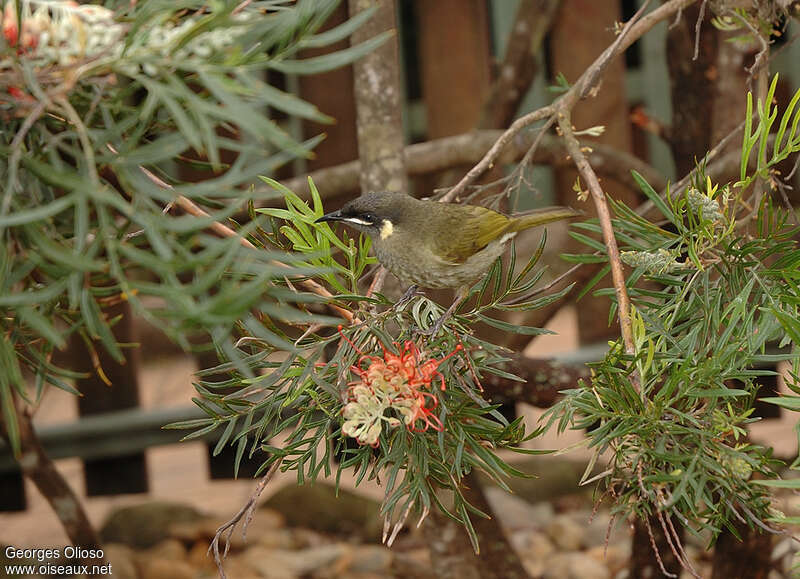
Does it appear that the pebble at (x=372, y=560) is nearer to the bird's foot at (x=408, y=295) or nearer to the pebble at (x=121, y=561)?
the pebble at (x=121, y=561)

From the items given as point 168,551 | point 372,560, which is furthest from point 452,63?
point 168,551

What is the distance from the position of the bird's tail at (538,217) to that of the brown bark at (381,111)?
1.09ft

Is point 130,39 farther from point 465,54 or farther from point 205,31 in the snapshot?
point 465,54

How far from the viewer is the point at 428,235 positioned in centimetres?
113

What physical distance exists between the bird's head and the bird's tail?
16 cm

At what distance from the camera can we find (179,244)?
530 mm

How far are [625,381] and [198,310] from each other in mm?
394

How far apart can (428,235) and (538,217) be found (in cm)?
20

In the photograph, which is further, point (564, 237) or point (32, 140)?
point (564, 237)

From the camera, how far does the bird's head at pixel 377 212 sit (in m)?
1.13

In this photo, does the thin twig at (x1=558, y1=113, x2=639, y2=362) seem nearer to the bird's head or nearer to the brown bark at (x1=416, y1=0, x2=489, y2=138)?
the bird's head

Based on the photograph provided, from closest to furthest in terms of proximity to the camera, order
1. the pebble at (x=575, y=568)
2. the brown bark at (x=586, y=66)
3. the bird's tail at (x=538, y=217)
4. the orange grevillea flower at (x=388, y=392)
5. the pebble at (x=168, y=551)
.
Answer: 1. the orange grevillea flower at (x=388, y=392)
2. the bird's tail at (x=538, y=217)
3. the pebble at (x=575, y=568)
4. the pebble at (x=168, y=551)
5. the brown bark at (x=586, y=66)

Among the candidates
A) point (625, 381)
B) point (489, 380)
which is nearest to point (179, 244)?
point (625, 381)

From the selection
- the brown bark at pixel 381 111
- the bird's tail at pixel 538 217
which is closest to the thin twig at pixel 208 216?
the bird's tail at pixel 538 217
